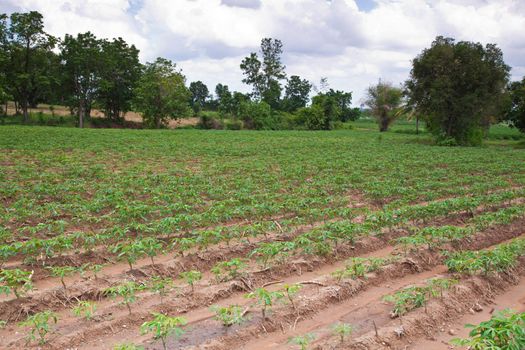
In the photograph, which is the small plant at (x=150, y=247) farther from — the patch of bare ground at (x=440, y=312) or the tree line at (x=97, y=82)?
the tree line at (x=97, y=82)

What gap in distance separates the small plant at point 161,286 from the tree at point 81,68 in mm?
47191

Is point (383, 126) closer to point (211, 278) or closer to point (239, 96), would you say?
point (239, 96)

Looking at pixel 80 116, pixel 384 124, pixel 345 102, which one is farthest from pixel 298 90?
pixel 80 116

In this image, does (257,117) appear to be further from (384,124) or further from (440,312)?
(440,312)

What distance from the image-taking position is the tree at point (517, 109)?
1435 inches

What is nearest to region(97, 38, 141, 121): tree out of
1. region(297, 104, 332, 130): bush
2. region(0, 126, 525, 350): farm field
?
region(297, 104, 332, 130): bush

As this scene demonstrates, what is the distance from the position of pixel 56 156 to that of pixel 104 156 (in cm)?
216

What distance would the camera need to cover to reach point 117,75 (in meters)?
55.3

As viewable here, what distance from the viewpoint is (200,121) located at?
187ft

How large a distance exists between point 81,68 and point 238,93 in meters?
21.4

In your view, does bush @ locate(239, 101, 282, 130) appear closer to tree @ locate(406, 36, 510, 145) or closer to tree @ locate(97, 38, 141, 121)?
tree @ locate(97, 38, 141, 121)

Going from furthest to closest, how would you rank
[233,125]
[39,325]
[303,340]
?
[233,125] → [39,325] → [303,340]

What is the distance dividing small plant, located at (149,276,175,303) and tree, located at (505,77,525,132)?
3772 cm

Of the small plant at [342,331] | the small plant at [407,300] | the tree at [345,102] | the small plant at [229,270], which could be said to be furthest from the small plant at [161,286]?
the tree at [345,102]
